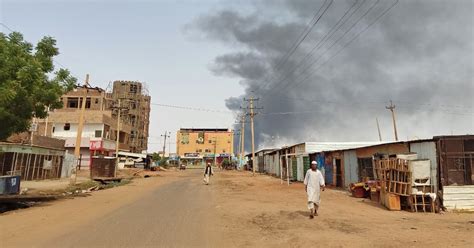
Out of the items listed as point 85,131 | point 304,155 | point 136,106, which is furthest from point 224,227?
point 136,106

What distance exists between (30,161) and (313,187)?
92.9 feet

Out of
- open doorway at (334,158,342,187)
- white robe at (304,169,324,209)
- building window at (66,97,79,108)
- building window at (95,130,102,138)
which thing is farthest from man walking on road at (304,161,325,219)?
building window at (66,97,79,108)

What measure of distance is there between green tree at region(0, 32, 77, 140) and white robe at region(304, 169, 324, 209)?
1042 cm

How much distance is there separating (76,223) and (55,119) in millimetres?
55532

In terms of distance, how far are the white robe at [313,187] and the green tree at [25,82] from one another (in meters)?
10.4

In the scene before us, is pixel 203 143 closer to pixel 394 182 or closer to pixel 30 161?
pixel 30 161

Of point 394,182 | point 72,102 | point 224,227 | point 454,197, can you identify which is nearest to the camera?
point 224,227

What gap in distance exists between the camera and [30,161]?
1276 inches

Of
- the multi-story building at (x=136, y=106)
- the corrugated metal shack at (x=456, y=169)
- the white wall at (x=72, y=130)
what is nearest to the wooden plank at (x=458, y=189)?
the corrugated metal shack at (x=456, y=169)

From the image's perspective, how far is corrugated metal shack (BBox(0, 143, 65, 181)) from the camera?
28.9 meters

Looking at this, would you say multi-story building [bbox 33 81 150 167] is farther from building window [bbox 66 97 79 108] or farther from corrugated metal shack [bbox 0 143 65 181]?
corrugated metal shack [bbox 0 143 65 181]

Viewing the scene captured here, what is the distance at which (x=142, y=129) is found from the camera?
110 m

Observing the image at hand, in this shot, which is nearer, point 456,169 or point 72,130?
point 456,169

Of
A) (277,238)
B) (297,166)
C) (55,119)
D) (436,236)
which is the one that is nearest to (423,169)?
(436,236)
